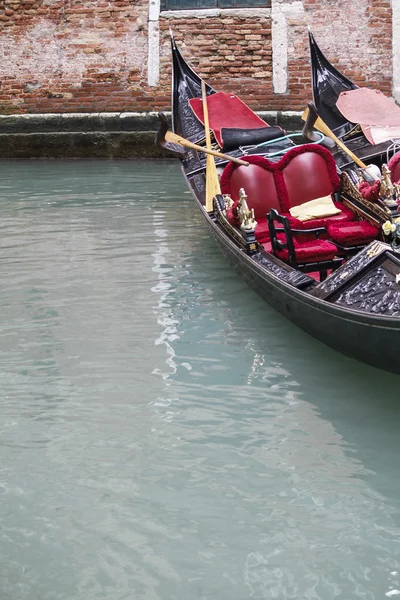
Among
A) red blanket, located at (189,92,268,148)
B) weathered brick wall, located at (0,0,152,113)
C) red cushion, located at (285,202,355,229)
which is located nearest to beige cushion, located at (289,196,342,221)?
red cushion, located at (285,202,355,229)

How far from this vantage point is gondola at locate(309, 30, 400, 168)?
4418 millimetres

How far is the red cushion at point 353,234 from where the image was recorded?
3156mm

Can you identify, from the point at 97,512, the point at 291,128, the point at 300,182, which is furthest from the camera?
the point at 291,128

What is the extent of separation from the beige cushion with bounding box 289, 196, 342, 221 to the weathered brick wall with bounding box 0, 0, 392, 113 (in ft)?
10.7

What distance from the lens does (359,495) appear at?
1.98 m

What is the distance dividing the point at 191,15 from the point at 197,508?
535 centimetres

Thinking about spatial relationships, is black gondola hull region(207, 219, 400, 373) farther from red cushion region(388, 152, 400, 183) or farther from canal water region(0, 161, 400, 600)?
red cushion region(388, 152, 400, 183)

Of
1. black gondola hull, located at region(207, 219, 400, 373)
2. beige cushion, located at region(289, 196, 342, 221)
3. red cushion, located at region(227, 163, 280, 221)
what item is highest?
red cushion, located at region(227, 163, 280, 221)

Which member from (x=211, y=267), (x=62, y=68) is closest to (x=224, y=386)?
(x=211, y=267)

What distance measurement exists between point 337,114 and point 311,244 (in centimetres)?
201

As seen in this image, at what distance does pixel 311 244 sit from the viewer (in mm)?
3168

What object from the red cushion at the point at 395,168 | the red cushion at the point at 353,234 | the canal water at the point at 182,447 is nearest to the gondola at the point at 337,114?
the red cushion at the point at 395,168

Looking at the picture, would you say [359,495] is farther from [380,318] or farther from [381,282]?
[381,282]

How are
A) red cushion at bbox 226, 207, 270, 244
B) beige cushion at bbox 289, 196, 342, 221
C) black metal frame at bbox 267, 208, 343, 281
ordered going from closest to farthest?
1. black metal frame at bbox 267, 208, 343, 281
2. red cushion at bbox 226, 207, 270, 244
3. beige cushion at bbox 289, 196, 342, 221
